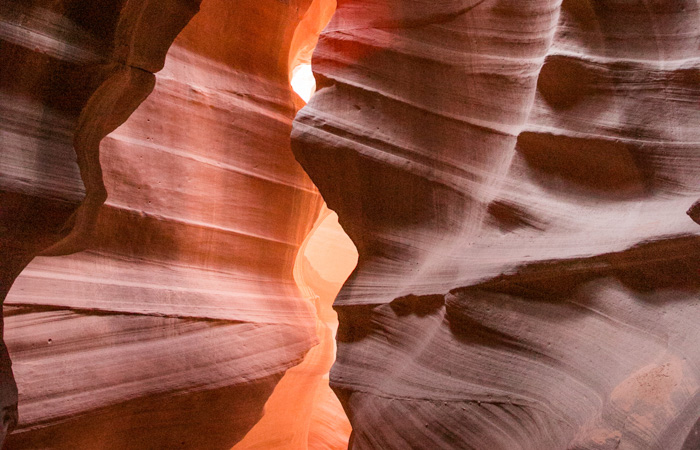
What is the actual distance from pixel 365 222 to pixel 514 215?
71 centimetres

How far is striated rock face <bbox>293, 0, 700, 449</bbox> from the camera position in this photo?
173 cm

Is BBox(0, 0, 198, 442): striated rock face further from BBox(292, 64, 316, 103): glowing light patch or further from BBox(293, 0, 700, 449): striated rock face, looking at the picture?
BBox(292, 64, 316, 103): glowing light patch

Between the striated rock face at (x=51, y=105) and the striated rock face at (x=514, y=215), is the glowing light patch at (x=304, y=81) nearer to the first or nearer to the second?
the striated rock face at (x=514, y=215)

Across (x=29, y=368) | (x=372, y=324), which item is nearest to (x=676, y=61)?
(x=372, y=324)

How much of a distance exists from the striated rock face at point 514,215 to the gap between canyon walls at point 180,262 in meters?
0.67

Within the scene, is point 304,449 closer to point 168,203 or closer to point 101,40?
point 168,203

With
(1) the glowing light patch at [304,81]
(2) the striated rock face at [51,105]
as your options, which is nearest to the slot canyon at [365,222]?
(2) the striated rock face at [51,105]

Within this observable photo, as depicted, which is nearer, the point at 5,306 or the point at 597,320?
the point at 597,320

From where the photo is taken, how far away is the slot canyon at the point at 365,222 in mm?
1738

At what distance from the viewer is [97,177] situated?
1.97 m

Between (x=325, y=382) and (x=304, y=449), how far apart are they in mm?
725

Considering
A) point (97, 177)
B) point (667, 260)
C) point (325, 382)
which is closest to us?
point (667, 260)

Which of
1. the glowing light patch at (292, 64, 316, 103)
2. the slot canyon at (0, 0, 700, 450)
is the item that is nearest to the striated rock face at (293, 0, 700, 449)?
the slot canyon at (0, 0, 700, 450)

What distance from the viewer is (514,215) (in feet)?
7.06
